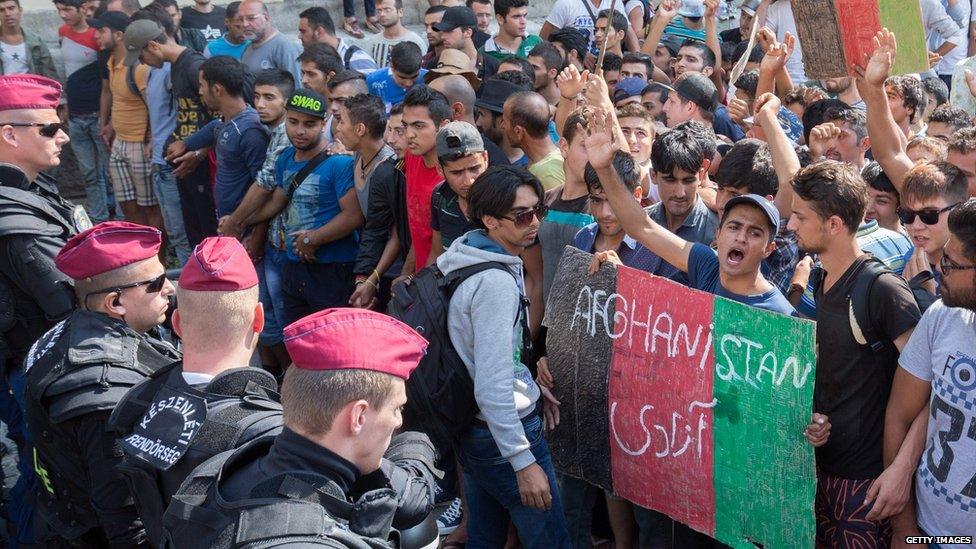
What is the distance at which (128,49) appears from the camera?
8.78m

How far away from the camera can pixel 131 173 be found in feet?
31.8

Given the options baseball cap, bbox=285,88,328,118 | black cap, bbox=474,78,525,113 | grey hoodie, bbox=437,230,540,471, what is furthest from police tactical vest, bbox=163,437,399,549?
black cap, bbox=474,78,525,113

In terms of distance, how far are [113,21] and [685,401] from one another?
25.1 feet

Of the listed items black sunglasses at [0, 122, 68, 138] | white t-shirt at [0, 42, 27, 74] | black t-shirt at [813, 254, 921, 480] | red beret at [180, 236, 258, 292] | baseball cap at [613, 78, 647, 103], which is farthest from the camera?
white t-shirt at [0, 42, 27, 74]

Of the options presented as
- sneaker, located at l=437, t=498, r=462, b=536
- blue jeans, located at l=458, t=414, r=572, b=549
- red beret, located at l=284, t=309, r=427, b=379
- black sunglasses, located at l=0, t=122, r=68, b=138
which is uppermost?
red beret, located at l=284, t=309, r=427, b=379

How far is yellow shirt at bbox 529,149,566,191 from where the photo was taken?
5790 millimetres

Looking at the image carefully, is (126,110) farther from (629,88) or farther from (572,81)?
(572,81)

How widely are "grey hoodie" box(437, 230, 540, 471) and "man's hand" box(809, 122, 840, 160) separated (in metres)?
→ 2.23

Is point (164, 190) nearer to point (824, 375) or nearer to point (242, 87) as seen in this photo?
point (242, 87)

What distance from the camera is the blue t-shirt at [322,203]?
649cm

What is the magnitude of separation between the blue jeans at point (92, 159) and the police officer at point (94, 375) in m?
6.96

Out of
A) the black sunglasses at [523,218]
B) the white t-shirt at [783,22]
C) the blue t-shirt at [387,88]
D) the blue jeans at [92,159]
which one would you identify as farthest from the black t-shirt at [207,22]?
the black sunglasses at [523,218]

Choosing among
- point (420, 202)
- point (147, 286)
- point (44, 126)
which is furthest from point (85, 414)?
point (420, 202)

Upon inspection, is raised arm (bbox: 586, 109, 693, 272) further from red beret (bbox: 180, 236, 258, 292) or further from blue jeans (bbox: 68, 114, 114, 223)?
blue jeans (bbox: 68, 114, 114, 223)
